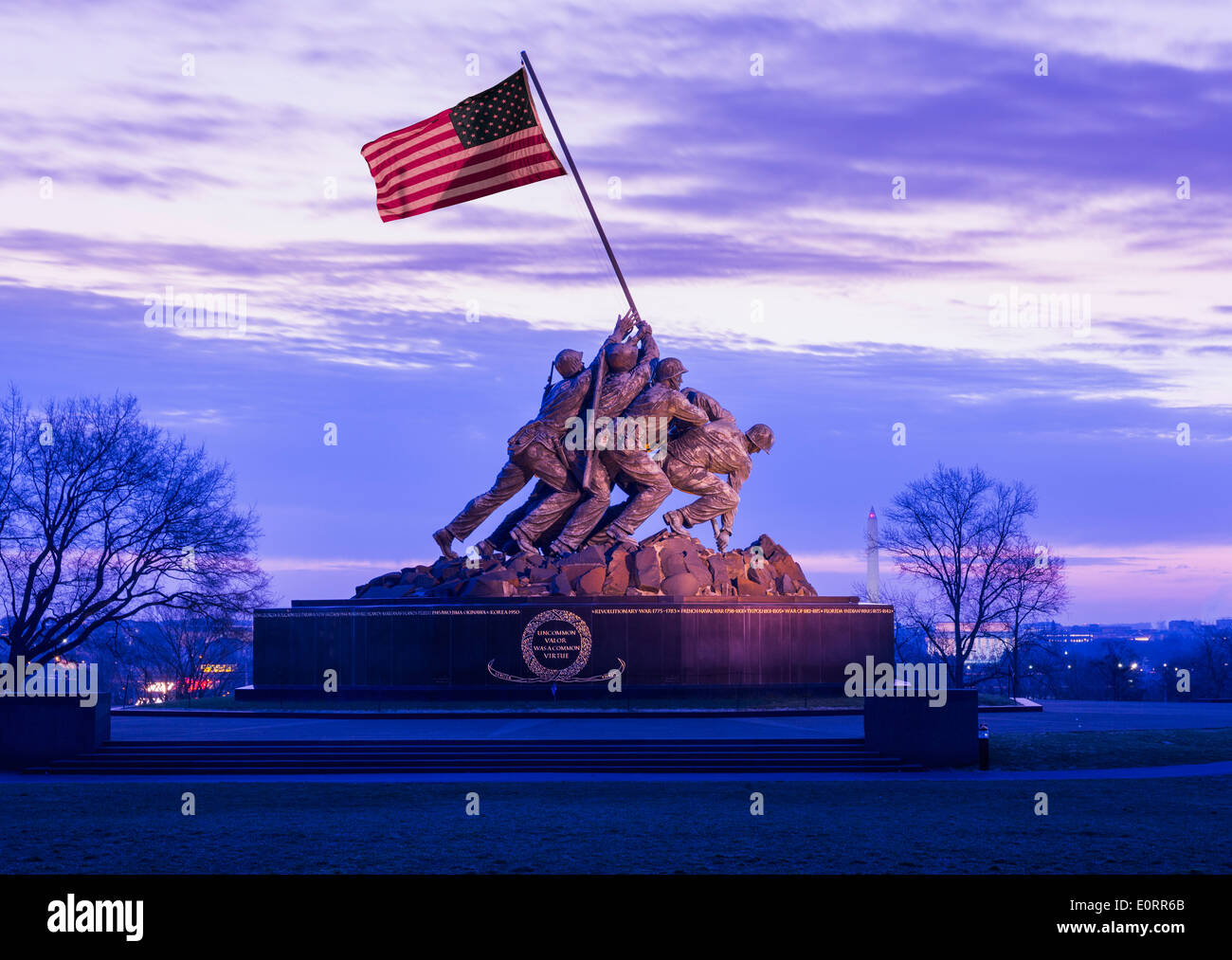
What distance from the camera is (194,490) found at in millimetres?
43844

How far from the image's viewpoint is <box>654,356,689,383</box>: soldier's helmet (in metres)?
38.8

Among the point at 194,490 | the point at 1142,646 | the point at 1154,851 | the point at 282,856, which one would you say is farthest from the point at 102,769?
the point at 1142,646

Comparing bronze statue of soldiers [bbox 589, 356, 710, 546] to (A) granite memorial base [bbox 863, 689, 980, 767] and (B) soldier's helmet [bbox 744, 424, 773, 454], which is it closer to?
(B) soldier's helmet [bbox 744, 424, 773, 454]

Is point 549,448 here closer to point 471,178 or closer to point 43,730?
point 471,178

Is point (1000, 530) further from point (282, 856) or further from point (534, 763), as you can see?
point (282, 856)

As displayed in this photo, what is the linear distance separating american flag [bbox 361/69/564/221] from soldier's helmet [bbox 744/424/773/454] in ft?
42.3

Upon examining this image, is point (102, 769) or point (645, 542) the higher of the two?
point (645, 542)

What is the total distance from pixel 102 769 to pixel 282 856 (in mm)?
10507

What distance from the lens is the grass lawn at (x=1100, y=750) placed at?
2252 centimetres

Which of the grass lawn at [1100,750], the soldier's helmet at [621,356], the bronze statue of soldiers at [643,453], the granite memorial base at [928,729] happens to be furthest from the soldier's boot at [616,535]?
the granite memorial base at [928,729]

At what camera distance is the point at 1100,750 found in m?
23.4

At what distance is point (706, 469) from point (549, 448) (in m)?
4.44

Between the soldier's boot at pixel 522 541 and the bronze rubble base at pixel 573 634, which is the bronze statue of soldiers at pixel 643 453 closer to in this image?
the bronze rubble base at pixel 573 634

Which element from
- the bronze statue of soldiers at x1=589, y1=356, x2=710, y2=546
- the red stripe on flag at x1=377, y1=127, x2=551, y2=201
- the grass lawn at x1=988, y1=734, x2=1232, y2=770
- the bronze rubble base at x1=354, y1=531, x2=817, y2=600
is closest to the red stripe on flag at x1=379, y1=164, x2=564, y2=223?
the red stripe on flag at x1=377, y1=127, x2=551, y2=201
